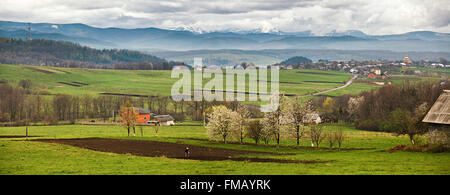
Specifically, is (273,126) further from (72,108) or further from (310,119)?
(72,108)

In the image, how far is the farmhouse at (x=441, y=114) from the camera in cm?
4487

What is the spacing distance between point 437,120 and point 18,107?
98.9m

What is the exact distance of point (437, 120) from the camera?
4572 centimetres

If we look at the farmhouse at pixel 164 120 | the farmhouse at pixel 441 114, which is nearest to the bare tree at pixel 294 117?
the farmhouse at pixel 441 114

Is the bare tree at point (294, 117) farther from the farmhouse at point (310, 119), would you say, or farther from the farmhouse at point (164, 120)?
the farmhouse at point (164, 120)

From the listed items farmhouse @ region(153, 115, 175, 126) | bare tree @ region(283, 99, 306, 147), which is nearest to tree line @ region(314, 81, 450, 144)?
bare tree @ region(283, 99, 306, 147)

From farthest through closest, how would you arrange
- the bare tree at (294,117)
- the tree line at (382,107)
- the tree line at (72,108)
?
1. the tree line at (72,108)
2. the tree line at (382,107)
3. the bare tree at (294,117)

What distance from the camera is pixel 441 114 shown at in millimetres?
45875

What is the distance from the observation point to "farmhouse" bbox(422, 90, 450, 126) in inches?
1767

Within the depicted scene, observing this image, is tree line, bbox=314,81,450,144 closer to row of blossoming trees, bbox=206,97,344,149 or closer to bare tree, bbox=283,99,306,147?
row of blossoming trees, bbox=206,97,344,149

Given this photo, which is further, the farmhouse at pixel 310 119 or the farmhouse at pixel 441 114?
the farmhouse at pixel 310 119

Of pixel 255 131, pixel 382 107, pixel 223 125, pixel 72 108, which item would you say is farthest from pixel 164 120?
pixel 382 107
